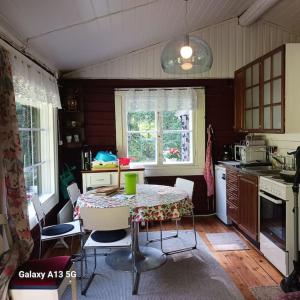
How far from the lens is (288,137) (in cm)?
386

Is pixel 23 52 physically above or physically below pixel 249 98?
above

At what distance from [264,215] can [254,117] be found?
4.70ft

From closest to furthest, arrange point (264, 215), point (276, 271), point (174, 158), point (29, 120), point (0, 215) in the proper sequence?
point (0, 215)
point (276, 271)
point (264, 215)
point (29, 120)
point (174, 158)

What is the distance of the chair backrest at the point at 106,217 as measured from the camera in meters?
2.57

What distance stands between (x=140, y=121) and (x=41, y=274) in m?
3.21

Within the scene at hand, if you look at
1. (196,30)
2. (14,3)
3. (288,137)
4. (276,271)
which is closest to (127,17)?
(14,3)

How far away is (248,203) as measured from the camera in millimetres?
3617

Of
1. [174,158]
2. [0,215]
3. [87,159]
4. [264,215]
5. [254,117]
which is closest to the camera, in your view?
[0,215]

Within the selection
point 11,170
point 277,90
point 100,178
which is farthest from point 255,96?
A: point 11,170

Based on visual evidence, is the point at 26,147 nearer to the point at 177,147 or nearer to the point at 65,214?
the point at 65,214

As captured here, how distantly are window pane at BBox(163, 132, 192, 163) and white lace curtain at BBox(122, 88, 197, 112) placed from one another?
43cm

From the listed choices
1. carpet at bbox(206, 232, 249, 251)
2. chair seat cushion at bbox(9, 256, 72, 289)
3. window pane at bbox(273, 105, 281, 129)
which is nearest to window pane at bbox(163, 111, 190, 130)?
window pane at bbox(273, 105, 281, 129)

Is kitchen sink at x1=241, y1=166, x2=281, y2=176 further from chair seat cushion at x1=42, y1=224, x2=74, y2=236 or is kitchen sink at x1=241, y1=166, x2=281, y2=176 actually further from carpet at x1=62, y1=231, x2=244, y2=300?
chair seat cushion at x1=42, y1=224, x2=74, y2=236

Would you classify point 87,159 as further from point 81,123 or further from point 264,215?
point 264,215
